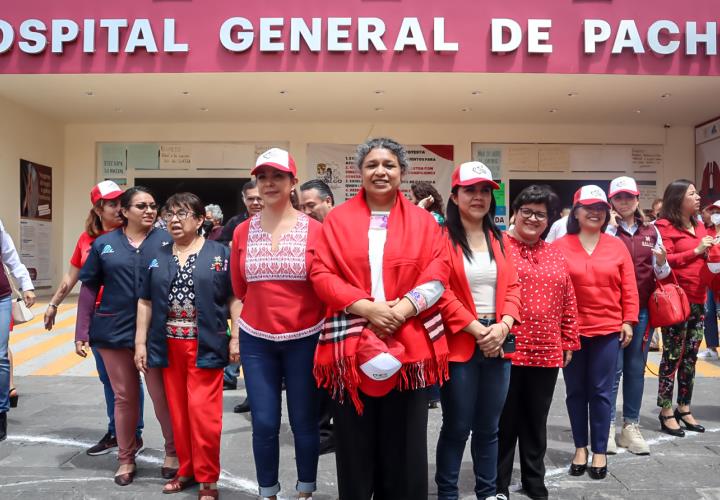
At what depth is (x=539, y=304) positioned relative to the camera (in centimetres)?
351

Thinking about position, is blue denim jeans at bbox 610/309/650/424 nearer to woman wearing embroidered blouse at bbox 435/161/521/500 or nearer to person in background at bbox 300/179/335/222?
woman wearing embroidered blouse at bbox 435/161/521/500

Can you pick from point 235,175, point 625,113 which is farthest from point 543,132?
point 235,175

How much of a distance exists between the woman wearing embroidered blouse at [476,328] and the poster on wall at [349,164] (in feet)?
41.7

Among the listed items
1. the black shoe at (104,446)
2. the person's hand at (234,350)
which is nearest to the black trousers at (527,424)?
the person's hand at (234,350)

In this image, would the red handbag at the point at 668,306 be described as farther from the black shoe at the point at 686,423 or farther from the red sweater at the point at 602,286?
the black shoe at the point at 686,423

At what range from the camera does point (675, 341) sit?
5.07 m

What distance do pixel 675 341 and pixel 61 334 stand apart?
352 inches

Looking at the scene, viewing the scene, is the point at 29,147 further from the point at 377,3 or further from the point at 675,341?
the point at 675,341

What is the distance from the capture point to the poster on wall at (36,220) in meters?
14.4

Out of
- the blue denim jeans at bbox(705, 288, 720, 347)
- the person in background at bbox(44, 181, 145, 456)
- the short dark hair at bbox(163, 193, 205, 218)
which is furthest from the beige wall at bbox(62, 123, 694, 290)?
the short dark hair at bbox(163, 193, 205, 218)

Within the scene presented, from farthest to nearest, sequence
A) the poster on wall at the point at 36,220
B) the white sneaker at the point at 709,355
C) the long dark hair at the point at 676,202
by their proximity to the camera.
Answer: the poster on wall at the point at 36,220
the white sneaker at the point at 709,355
the long dark hair at the point at 676,202

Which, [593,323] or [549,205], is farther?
[593,323]

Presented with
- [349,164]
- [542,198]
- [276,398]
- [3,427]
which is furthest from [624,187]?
[349,164]

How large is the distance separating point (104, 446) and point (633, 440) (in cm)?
388
